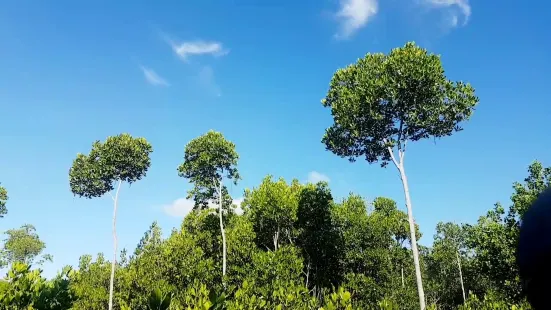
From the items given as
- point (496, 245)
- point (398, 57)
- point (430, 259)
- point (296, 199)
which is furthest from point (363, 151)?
point (430, 259)

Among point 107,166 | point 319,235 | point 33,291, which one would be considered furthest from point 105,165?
point 33,291

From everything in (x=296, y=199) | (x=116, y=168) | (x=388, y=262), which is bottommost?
(x=388, y=262)

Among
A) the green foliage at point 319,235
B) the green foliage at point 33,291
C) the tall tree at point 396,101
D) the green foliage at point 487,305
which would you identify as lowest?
the green foliage at point 487,305

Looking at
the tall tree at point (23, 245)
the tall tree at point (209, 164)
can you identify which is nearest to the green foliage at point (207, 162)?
the tall tree at point (209, 164)

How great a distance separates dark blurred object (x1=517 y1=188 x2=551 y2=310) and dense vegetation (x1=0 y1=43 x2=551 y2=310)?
13.0m

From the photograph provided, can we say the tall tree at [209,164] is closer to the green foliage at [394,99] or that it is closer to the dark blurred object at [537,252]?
the green foliage at [394,99]

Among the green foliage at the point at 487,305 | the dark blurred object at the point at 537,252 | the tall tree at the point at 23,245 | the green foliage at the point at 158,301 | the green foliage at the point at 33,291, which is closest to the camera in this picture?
the dark blurred object at the point at 537,252

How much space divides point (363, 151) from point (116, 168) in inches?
957

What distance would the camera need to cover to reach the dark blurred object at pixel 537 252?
121cm

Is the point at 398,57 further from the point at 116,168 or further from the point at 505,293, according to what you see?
the point at 116,168

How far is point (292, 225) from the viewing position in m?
36.4

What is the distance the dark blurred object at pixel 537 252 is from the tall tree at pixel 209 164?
31.3 metres

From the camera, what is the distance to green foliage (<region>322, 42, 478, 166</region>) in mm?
19031

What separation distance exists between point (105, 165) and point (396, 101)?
2715 centimetres
